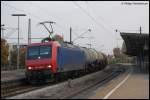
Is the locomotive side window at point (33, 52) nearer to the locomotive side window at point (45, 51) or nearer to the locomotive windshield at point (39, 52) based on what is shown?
the locomotive windshield at point (39, 52)

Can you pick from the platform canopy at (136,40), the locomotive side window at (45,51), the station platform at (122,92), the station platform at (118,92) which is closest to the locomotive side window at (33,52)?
the locomotive side window at (45,51)

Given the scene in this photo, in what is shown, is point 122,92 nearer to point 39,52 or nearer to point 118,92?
point 118,92

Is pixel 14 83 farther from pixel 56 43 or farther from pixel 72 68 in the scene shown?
pixel 72 68

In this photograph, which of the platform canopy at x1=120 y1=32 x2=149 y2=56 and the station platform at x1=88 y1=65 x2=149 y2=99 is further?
the platform canopy at x1=120 y1=32 x2=149 y2=56

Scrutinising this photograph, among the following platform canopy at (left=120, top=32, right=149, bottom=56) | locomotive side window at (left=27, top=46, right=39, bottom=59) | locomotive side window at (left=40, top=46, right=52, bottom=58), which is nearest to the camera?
locomotive side window at (left=40, top=46, right=52, bottom=58)

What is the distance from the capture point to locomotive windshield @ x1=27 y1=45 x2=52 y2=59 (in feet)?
91.2

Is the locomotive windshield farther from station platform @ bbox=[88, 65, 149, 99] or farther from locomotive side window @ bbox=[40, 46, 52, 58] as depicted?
station platform @ bbox=[88, 65, 149, 99]

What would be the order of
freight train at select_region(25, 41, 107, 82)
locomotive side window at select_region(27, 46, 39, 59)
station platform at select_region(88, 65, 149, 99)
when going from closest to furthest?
station platform at select_region(88, 65, 149, 99) < freight train at select_region(25, 41, 107, 82) < locomotive side window at select_region(27, 46, 39, 59)

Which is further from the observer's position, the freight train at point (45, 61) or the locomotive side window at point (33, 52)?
the locomotive side window at point (33, 52)

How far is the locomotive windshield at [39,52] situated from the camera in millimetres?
27812

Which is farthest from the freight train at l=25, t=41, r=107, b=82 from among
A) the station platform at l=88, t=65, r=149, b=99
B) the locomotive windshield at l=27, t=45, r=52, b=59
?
the station platform at l=88, t=65, r=149, b=99

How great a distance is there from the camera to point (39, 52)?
28.1m

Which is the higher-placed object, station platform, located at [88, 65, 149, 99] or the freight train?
the freight train

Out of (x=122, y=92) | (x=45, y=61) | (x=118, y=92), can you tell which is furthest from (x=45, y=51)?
(x=122, y=92)
